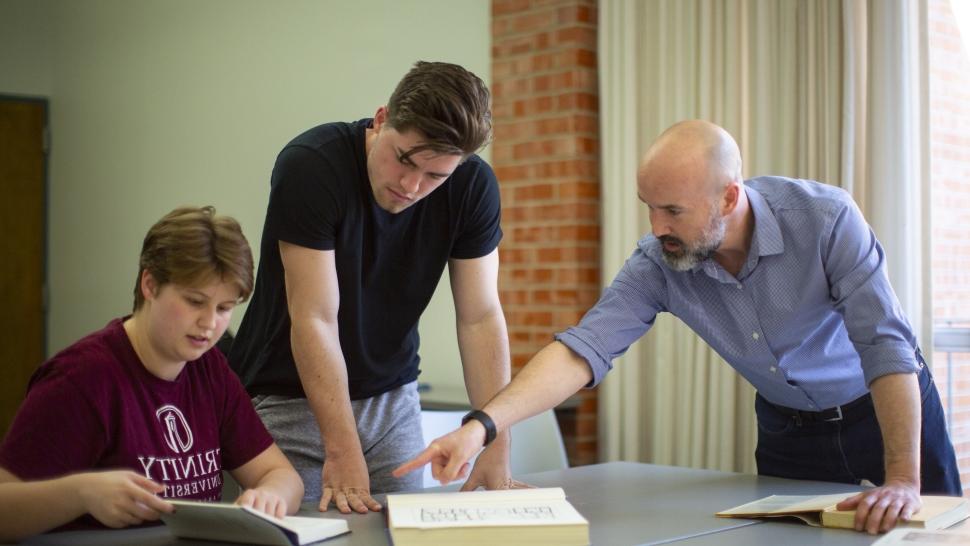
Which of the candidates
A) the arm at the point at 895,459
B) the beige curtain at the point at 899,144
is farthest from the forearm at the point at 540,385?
the beige curtain at the point at 899,144

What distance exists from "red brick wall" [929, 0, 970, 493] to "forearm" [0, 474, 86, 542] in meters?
2.41

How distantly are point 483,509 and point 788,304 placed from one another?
0.82 metres

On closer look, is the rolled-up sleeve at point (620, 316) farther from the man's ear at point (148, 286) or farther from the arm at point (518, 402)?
the man's ear at point (148, 286)

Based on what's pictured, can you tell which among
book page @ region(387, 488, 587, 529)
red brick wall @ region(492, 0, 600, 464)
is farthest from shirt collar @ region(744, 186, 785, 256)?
red brick wall @ region(492, 0, 600, 464)

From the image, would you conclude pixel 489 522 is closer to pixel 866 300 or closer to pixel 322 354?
pixel 322 354

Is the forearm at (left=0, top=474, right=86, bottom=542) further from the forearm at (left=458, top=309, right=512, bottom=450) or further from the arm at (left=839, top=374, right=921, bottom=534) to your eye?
the arm at (left=839, top=374, right=921, bottom=534)

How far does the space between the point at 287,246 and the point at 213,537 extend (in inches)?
21.7

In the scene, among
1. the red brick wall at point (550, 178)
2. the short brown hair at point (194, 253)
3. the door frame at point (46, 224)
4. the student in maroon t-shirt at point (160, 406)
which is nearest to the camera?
the student in maroon t-shirt at point (160, 406)

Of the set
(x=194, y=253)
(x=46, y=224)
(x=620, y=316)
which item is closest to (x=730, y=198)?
(x=620, y=316)

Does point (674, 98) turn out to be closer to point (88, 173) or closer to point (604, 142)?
point (604, 142)

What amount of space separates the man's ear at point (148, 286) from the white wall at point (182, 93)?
2.41m

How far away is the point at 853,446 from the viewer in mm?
2176

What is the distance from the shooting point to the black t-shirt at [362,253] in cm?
197

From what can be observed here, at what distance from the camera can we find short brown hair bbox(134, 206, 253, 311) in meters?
1.73
